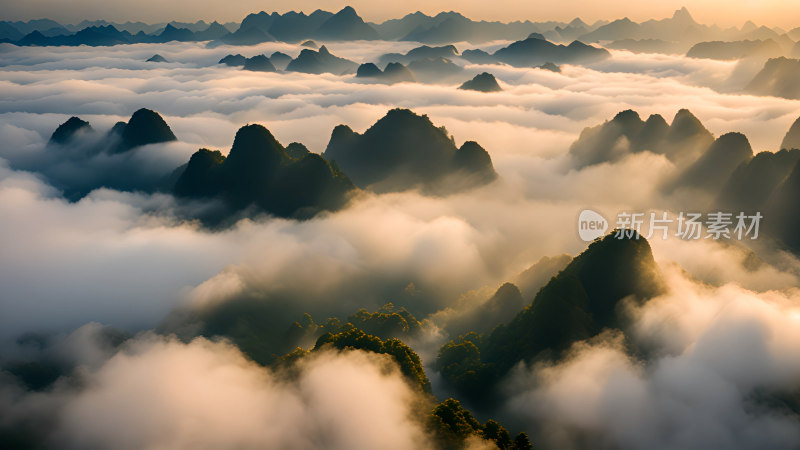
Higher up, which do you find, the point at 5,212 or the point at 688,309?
the point at 688,309

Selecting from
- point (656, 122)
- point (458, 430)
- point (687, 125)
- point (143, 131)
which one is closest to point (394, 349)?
point (458, 430)

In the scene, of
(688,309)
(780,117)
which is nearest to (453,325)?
(688,309)

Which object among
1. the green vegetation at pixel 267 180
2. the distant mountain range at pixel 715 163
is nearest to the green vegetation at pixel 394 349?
the green vegetation at pixel 267 180

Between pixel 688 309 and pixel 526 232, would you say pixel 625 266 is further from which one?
pixel 526 232

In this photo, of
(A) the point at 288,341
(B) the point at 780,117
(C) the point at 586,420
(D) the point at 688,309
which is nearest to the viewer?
(C) the point at 586,420

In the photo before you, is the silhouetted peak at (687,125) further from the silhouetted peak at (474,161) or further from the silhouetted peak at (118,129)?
the silhouetted peak at (118,129)

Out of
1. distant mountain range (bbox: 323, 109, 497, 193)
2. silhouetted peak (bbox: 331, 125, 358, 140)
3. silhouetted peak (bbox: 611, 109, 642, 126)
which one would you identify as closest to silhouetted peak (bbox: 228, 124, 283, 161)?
distant mountain range (bbox: 323, 109, 497, 193)
